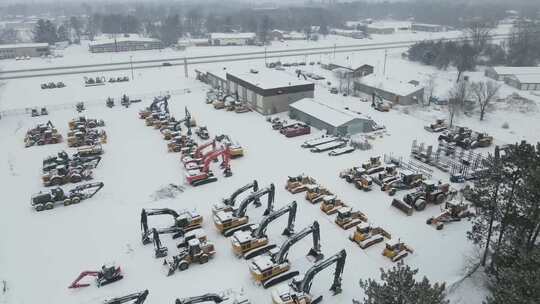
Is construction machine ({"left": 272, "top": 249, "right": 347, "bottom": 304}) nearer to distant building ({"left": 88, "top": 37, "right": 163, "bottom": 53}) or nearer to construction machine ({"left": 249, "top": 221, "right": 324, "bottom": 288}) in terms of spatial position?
construction machine ({"left": 249, "top": 221, "right": 324, "bottom": 288})

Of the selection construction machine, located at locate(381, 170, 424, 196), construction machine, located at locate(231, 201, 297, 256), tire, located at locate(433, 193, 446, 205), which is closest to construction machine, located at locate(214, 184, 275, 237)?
construction machine, located at locate(231, 201, 297, 256)

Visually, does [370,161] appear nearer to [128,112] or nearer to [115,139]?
[115,139]

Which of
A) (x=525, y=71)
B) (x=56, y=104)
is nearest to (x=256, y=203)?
(x=56, y=104)

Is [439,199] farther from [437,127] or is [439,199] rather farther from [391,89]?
[391,89]

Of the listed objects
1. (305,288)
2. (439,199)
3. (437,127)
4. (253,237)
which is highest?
(437,127)

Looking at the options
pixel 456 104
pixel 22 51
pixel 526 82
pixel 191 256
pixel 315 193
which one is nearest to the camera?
pixel 191 256

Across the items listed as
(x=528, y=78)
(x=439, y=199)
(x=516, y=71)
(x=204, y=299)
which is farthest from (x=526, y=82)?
(x=204, y=299)
